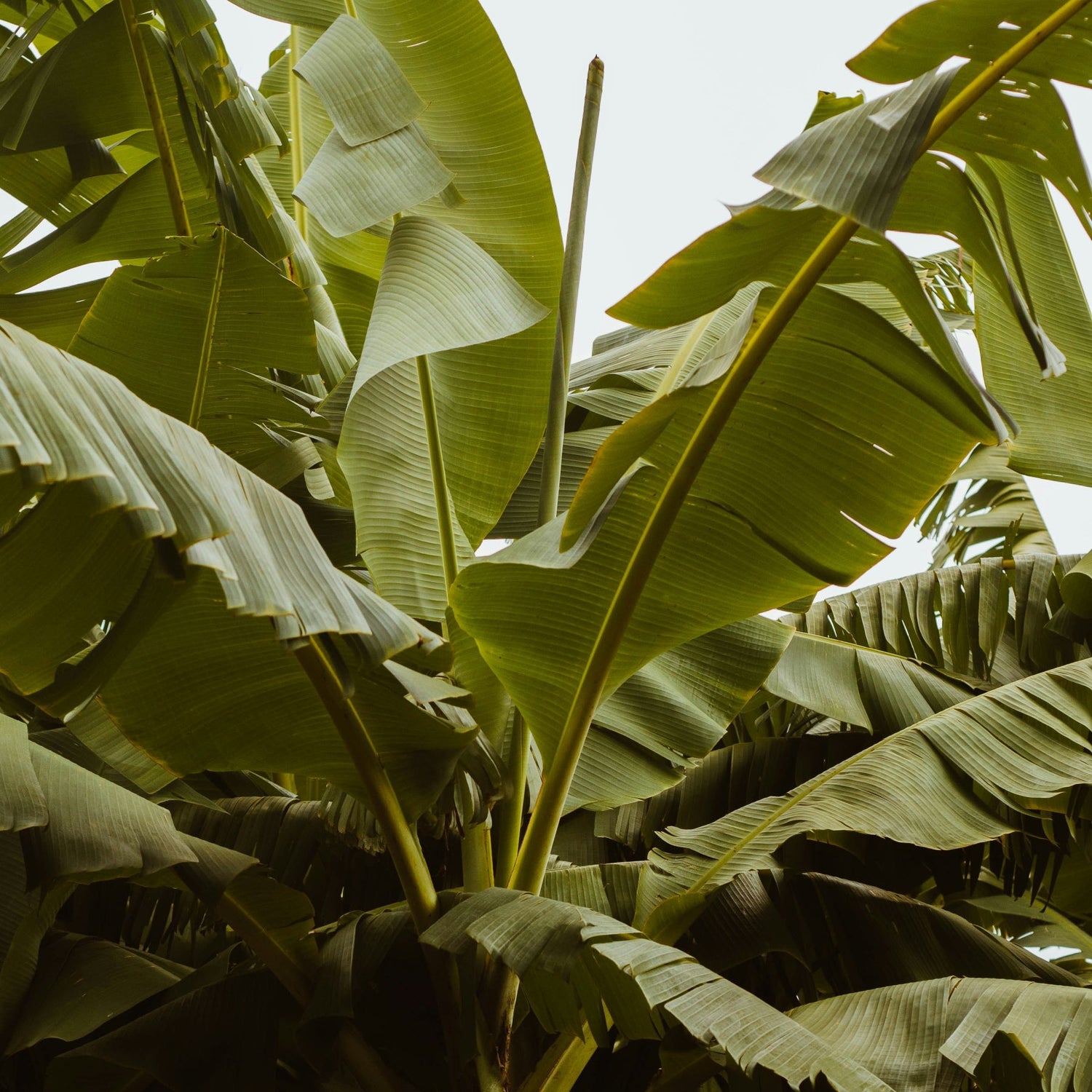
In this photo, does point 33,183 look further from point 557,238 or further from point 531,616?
point 531,616

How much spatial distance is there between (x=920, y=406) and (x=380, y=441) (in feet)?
2.63

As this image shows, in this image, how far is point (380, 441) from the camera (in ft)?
5.28

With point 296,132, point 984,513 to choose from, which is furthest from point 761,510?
point 984,513

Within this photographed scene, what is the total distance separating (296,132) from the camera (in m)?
2.35

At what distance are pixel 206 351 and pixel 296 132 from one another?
43.1 inches

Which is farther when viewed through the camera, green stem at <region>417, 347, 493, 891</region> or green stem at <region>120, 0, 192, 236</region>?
green stem at <region>120, 0, 192, 236</region>

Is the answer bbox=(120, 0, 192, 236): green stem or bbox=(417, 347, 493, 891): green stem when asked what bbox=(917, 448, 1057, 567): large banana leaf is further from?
bbox=(120, 0, 192, 236): green stem

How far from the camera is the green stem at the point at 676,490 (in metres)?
1.07

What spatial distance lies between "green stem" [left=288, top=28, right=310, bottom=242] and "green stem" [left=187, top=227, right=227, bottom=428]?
0.85 m

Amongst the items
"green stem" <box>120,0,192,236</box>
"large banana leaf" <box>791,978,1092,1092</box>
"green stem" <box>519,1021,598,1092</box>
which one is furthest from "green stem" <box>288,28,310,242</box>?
"large banana leaf" <box>791,978,1092,1092</box>

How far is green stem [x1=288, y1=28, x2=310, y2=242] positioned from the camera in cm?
231

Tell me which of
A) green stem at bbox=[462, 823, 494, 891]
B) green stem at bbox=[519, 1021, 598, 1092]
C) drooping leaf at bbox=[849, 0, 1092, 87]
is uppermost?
drooping leaf at bbox=[849, 0, 1092, 87]

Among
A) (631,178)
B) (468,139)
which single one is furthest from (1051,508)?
(468,139)

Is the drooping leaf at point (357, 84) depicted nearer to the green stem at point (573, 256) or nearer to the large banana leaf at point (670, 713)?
the green stem at point (573, 256)
